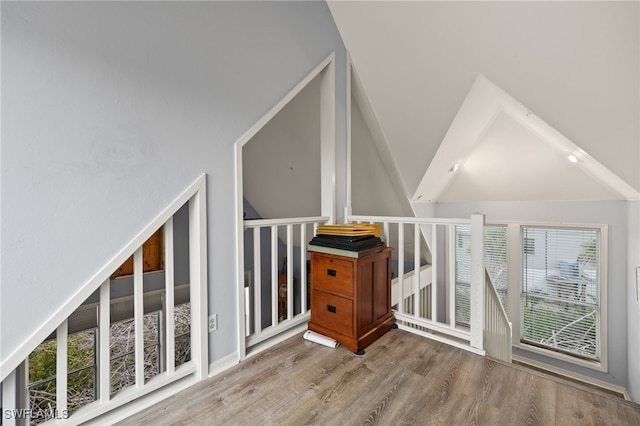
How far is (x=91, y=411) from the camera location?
1.32 m

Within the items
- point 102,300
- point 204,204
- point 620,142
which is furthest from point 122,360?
point 620,142

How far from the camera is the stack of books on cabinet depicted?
1974 mm

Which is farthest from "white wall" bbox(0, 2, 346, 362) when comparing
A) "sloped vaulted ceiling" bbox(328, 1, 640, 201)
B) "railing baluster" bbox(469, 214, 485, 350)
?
"railing baluster" bbox(469, 214, 485, 350)

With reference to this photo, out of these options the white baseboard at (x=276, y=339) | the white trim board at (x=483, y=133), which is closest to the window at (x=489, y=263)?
the white trim board at (x=483, y=133)

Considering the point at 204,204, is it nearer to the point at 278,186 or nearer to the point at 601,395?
the point at 278,186

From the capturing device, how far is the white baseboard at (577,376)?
3543 mm

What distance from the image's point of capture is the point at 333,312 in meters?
2.06

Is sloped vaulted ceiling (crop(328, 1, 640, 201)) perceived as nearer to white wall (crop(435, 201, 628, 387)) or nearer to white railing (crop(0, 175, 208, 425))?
white wall (crop(435, 201, 628, 387))

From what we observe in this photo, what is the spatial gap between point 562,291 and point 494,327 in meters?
2.16

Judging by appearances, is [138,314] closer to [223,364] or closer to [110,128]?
[223,364]

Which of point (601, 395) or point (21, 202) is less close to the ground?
point (21, 202)

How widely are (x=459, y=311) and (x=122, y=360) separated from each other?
4598mm

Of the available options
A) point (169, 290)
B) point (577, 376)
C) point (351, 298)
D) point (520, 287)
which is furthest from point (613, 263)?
point (169, 290)

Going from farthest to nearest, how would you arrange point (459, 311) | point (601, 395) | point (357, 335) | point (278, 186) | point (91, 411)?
point (459, 311), point (278, 186), point (357, 335), point (601, 395), point (91, 411)
